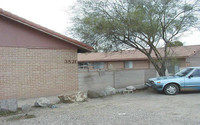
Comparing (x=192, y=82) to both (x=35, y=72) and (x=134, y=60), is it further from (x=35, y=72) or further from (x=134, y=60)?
(x=134, y=60)

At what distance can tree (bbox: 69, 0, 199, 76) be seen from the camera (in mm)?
9898

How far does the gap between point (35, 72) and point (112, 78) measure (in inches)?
222

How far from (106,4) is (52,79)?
519 cm

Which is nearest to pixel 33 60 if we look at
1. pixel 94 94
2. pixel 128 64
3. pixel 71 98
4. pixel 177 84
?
pixel 71 98

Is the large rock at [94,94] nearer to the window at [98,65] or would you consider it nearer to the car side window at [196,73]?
the car side window at [196,73]

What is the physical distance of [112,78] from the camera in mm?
12898

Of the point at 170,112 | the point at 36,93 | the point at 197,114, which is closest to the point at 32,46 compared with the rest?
the point at 36,93

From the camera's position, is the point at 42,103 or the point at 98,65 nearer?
the point at 42,103

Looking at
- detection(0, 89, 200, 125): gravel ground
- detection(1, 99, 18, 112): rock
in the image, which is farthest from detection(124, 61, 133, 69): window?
detection(1, 99, 18, 112): rock

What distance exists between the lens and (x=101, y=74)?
12.3 meters

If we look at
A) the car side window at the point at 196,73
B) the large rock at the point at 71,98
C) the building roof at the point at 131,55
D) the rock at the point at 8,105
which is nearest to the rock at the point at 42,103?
the large rock at the point at 71,98

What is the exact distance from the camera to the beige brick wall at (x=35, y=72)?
27.8ft


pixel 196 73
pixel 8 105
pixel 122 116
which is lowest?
pixel 122 116

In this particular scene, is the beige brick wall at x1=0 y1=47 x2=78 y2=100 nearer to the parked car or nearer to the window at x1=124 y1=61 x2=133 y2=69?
the parked car
